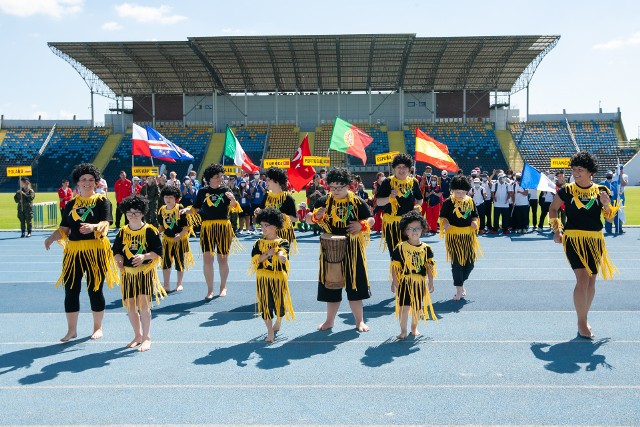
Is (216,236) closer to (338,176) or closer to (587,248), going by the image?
(338,176)

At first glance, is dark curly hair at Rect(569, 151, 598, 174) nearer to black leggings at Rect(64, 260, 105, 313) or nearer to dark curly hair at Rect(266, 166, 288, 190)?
dark curly hair at Rect(266, 166, 288, 190)

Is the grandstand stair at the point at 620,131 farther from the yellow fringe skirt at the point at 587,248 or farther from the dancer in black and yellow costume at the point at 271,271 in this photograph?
the dancer in black and yellow costume at the point at 271,271

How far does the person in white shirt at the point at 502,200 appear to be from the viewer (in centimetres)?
1703

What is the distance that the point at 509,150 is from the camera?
49.8m

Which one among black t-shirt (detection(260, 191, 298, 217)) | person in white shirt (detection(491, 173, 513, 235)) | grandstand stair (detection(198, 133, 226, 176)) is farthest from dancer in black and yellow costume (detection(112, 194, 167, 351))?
grandstand stair (detection(198, 133, 226, 176))

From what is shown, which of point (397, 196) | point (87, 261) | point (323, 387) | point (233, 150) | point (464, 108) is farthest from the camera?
point (464, 108)

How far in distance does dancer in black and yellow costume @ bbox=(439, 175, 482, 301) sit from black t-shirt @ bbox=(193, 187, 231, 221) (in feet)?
9.63

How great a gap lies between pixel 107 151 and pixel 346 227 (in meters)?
48.4

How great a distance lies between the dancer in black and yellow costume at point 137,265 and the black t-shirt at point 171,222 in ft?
9.14

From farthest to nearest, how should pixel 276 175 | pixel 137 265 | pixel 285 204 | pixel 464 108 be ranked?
pixel 464 108
pixel 285 204
pixel 276 175
pixel 137 265

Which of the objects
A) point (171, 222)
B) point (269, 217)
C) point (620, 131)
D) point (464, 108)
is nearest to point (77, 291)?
point (269, 217)

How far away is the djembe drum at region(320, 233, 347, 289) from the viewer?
663cm

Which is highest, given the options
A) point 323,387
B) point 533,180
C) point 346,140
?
point 346,140

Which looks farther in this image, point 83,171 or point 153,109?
point 153,109
